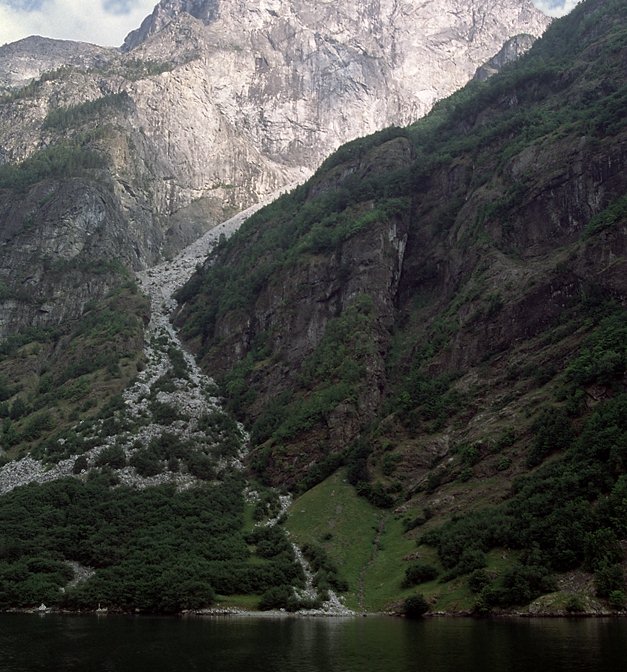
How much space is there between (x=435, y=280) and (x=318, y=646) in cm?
9992

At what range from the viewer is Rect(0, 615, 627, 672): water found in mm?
41625

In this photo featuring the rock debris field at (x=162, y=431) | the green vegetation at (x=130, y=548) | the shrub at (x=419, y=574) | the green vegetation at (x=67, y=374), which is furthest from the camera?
the green vegetation at (x=67, y=374)

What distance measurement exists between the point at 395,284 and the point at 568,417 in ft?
215

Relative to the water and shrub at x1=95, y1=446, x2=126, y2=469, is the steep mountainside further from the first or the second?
shrub at x1=95, y1=446, x2=126, y2=469

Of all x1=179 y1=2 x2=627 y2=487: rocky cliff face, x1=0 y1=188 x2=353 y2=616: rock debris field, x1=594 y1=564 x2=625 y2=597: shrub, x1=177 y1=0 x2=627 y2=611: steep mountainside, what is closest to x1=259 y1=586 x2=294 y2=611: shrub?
x1=0 y1=188 x2=353 y2=616: rock debris field

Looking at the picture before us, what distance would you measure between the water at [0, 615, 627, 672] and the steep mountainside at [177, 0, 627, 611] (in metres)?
11.7

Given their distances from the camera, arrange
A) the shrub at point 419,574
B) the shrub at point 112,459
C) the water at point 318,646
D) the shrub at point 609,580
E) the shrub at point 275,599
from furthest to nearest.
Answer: the shrub at point 112,459 → the shrub at point 275,599 → the shrub at point 419,574 → the shrub at point 609,580 → the water at point 318,646

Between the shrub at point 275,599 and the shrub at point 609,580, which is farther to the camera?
the shrub at point 275,599

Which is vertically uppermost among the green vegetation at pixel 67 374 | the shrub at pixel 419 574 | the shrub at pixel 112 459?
the green vegetation at pixel 67 374

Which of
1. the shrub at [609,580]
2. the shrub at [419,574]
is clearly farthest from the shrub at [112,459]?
the shrub at [609,580]

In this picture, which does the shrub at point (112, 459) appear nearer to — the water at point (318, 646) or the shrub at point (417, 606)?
the water at point (318, 646)

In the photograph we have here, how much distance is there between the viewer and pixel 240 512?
103 m

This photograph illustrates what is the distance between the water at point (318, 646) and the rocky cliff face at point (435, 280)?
4148 centimetres

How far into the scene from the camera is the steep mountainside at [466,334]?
7562 centimetres
